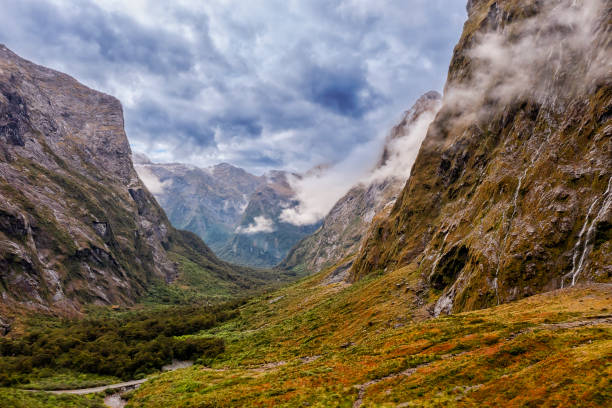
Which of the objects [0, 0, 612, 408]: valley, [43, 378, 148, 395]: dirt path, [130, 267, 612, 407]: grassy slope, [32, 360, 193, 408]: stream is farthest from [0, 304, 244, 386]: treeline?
[130, 267, 612, 407]: grassy slope

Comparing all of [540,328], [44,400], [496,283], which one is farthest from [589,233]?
[44,400]

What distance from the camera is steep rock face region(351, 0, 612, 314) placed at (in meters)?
44.1

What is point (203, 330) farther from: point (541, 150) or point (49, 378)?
point (541, 150)

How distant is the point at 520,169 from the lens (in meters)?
62.0

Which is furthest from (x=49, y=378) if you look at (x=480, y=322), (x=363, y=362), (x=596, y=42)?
(x=596, y=42)

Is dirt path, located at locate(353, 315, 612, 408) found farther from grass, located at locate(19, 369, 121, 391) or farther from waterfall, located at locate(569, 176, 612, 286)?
grass, located at locate(19, 369, 121, 391)

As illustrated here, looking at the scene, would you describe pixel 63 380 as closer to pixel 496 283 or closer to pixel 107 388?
pixel 107 388

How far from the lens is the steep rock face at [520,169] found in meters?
44.1

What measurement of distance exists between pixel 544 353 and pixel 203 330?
390ft

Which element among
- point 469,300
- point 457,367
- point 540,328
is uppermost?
point 469,300

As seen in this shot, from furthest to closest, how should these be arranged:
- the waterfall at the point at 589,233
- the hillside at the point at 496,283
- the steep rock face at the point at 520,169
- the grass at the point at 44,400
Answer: the steep rock face at the point at 520,169, the waterfall at the point at 589,233, the grass at the point at 44,400, the hillside at the point at 496,283

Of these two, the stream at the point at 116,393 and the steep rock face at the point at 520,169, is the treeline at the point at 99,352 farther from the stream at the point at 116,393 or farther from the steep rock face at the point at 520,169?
the steep rock face at the point at 520,169

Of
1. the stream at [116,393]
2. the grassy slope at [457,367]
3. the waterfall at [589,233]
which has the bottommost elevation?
the stream at [116,393]

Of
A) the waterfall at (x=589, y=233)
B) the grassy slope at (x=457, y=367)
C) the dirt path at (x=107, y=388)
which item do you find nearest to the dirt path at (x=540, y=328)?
the grassy slope at (x=457, y=367)
